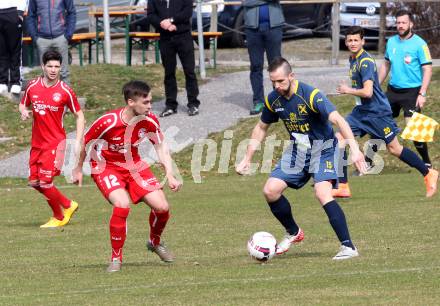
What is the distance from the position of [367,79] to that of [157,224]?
458 cm

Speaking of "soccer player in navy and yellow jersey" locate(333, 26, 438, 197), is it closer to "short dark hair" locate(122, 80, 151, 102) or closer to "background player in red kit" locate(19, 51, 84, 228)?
"background player in red kit" locate(19, 51, 84, 228)

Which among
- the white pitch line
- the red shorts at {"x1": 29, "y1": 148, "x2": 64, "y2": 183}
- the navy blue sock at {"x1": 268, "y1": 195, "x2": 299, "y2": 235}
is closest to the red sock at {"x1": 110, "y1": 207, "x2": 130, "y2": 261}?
the white pitch line

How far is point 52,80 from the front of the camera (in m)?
13.2

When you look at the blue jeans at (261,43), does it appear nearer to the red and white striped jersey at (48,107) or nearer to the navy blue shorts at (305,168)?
the red and white striped jersey at (48,107)

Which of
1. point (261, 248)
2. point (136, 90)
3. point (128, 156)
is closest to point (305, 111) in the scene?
point (261, 248)

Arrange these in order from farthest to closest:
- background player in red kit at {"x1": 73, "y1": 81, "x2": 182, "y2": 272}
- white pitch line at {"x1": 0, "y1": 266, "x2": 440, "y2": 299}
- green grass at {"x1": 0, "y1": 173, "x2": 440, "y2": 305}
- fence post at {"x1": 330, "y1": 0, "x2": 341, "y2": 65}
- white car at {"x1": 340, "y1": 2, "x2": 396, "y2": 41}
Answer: white car at {"x1": 340, "y1": 2, "x2": 396, "y2": 41}
fence post at {"x1": 330, "y1": 0, "x2": 341, "y2": 65}
background player in red kit at {"x1": 73, "y1": 81, "x2": 182, "y2": 272}
white pitch line at {"x1": 0, "y1": 266, "x2": 440, "y2": 299}
green grass at {"x1": 0, "y1": 173, "x2": 440, "y2": 305}

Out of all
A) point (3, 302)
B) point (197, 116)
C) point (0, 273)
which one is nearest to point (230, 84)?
point (197, 116)

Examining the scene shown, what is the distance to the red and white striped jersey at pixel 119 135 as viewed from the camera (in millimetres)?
10047

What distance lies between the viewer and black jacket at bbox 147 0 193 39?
65.2ft

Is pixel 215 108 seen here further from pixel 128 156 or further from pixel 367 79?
pixel 128 156

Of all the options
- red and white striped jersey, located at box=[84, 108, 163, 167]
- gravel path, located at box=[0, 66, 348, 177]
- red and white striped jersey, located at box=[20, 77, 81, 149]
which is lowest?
gravel path, located at box=[0, 66, 348, 177]

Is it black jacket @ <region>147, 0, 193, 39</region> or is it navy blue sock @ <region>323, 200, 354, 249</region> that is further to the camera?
black jacket @ <region>147, 0, 193, 39</region>

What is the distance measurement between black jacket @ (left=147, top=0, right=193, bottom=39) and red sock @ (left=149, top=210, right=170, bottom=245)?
10.0 meters

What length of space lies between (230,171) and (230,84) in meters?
5.18
